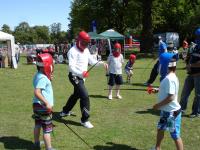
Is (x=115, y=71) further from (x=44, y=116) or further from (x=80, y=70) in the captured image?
(x=44, y=116)

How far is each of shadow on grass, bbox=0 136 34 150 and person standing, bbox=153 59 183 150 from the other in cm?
230

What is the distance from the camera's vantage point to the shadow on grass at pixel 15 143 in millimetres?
6277

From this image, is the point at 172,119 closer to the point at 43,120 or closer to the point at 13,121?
the point at 43,120

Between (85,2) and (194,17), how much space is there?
17784 millimetres

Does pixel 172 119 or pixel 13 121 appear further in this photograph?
pixel 13 121

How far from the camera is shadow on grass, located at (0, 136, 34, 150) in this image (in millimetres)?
6277

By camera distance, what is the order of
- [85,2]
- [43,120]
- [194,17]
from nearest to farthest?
[43,120] → [85,2] → [194,17]

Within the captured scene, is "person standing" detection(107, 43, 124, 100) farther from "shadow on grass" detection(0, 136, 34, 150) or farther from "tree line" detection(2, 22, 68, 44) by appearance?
"tree line" detection(2, 22, 68, 44)

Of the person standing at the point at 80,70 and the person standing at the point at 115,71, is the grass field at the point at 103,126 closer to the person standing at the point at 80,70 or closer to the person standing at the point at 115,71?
the person standing at the point at 80,70

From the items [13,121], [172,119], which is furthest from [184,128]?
[13,121]

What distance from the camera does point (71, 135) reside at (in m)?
7.01

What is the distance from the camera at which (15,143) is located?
651 centimetres

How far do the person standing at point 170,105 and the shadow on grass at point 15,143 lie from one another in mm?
2297

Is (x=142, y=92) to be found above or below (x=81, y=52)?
below
